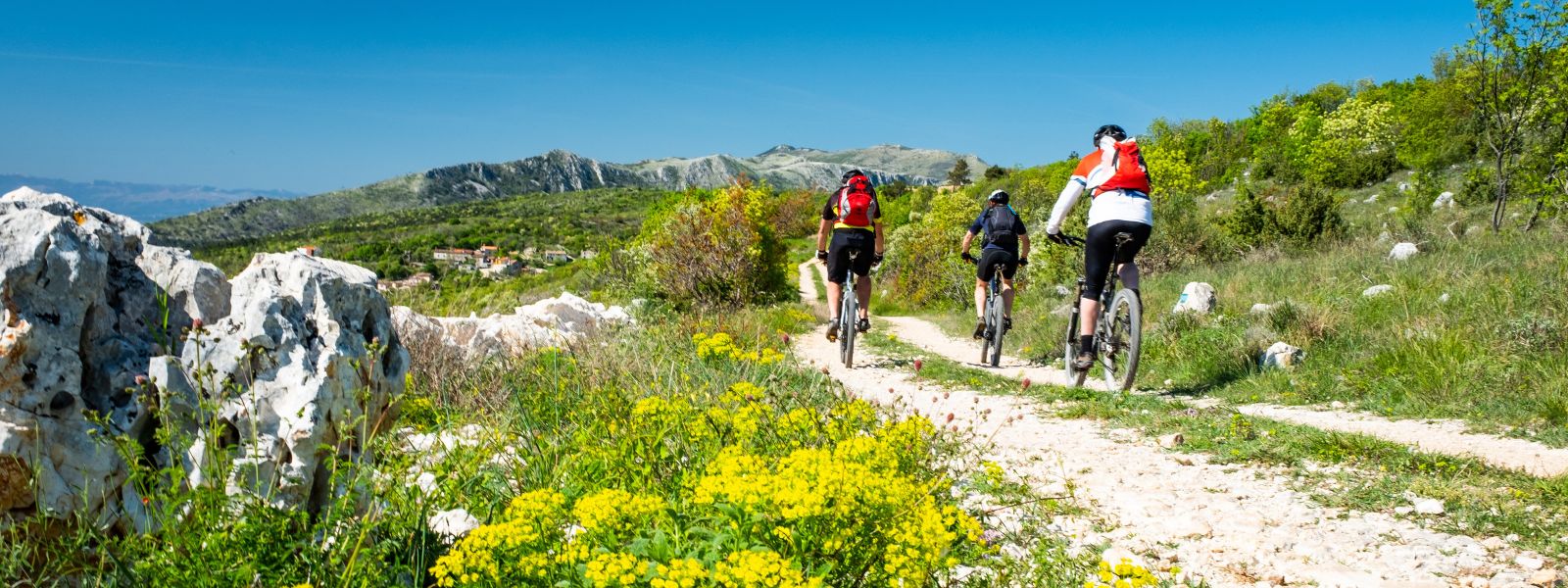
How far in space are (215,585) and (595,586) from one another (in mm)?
966

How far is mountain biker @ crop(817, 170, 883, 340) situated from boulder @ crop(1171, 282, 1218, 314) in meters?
3.54

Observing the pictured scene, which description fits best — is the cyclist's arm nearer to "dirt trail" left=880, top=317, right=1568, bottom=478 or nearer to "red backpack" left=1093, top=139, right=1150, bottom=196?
"red backpack" left=1093, top=139, right=1150, bottom=196

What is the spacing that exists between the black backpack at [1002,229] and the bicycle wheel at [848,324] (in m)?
1.58

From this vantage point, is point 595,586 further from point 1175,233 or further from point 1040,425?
point 1175,233

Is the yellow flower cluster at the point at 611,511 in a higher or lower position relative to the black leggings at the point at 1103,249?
lower

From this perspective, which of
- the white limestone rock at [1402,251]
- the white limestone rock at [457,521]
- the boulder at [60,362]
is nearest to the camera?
the boulder at [60,362]

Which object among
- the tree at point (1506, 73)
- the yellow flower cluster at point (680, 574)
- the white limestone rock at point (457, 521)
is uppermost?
the tree at point (1506, 73)

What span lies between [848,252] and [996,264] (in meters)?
1.54

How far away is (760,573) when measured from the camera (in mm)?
1646

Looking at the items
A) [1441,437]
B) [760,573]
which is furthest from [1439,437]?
[760,573]

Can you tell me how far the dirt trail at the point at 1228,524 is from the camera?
2.73 metres

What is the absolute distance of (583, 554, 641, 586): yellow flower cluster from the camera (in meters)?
1.71

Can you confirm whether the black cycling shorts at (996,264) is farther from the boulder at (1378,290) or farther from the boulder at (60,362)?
the boulder at (60,362)

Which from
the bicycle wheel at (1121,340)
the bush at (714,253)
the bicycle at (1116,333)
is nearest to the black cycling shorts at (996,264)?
the bicycle at (1116,333)
